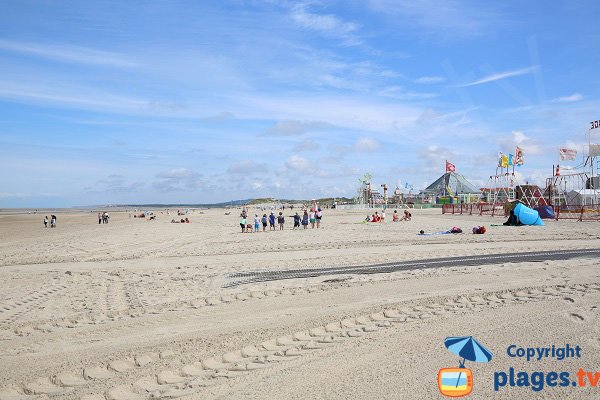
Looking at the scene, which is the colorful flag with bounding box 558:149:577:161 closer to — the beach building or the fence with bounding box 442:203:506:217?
the fence with bounding box 442:203:506:217

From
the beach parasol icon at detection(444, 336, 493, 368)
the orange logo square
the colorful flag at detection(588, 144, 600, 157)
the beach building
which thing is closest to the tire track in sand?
the beach parasol icon at detection(444, 336, 493, 368)

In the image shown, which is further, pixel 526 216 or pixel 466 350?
pixel 526 216

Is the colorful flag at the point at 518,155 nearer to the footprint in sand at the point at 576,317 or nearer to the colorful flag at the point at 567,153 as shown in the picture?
the colorful flag at the point at 567,153

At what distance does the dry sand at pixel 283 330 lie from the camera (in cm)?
498

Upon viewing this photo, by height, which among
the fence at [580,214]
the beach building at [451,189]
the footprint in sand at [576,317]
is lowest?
the footprint in sand at [576,317]

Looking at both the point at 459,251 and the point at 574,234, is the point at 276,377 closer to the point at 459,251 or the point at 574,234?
the point at 459,251

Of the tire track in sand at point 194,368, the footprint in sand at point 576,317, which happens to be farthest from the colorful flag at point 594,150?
the tire track in sand at point 194,368

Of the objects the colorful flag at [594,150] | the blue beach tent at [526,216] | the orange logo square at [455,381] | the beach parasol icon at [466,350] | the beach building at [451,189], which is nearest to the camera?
the orange logo square at [455,381]

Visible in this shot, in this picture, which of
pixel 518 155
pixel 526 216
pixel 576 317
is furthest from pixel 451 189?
pixel 576 317

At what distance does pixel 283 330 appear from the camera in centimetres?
677

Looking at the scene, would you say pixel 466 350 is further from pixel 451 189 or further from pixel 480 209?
pixel 451 189

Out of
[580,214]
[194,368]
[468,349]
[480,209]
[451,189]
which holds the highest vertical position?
[451,189]

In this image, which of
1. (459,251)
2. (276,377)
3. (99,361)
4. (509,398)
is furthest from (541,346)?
(459,251)

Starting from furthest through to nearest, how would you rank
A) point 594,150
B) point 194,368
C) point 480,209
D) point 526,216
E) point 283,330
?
1. point 480,209
2. point 594,150
3. point 526,216
4. point 283,330
5. point 194,368
